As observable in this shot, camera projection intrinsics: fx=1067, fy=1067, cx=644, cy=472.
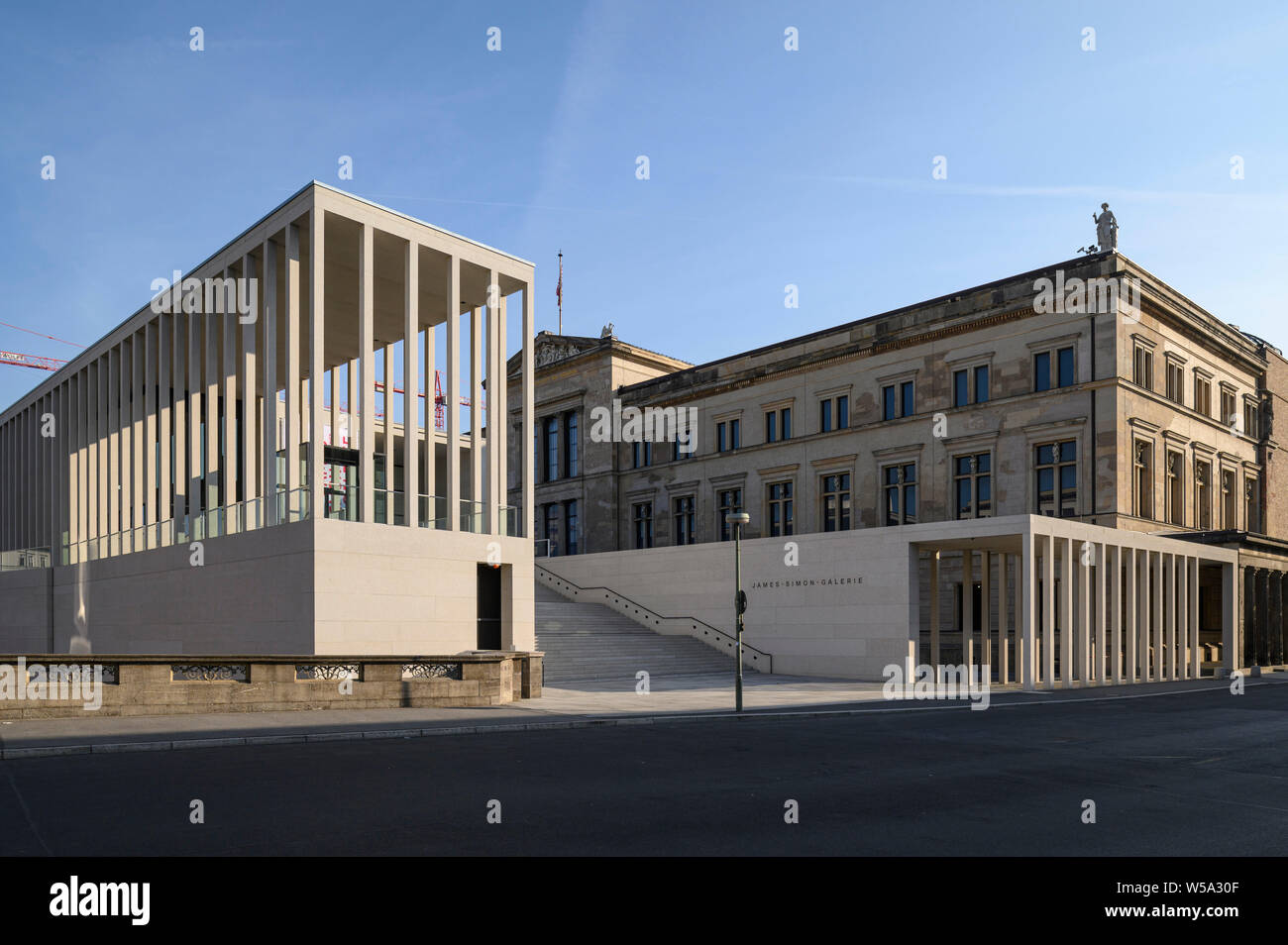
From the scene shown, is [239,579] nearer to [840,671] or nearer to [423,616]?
[423,616]

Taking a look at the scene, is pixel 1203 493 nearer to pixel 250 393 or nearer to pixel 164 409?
pixel 250 393

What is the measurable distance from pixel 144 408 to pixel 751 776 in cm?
3066

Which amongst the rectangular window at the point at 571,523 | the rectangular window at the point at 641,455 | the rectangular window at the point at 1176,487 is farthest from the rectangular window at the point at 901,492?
the rectangular window at the point at 571,523

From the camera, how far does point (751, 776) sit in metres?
13.7

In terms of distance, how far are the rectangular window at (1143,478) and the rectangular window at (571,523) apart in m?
33.1

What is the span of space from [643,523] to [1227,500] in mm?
30783

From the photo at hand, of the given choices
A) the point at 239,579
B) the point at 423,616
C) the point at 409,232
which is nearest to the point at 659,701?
the point at 423,616

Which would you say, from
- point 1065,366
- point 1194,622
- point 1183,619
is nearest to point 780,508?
point 1065,366

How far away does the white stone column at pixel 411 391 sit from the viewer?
28.0 metres

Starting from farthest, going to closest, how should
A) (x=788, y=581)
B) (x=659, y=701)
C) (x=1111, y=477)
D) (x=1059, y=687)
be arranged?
(x=1111, y=477)
(x=788, y=581)
(x=1059, y=687)
(x=659, y=701)

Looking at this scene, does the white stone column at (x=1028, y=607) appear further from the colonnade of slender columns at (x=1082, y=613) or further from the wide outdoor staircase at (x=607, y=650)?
the wide outdoor staircase at (x=607, y=650)

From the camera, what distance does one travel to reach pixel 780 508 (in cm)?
5616

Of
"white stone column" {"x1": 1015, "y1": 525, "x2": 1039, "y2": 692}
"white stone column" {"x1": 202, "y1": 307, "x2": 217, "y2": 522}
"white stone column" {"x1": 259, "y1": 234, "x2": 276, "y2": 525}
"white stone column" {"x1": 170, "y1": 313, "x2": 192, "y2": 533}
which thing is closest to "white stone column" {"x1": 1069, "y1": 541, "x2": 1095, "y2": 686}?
"white stone column" {"x1": 1015, "y1": 525, "x2": 1039, "y2": 692}
